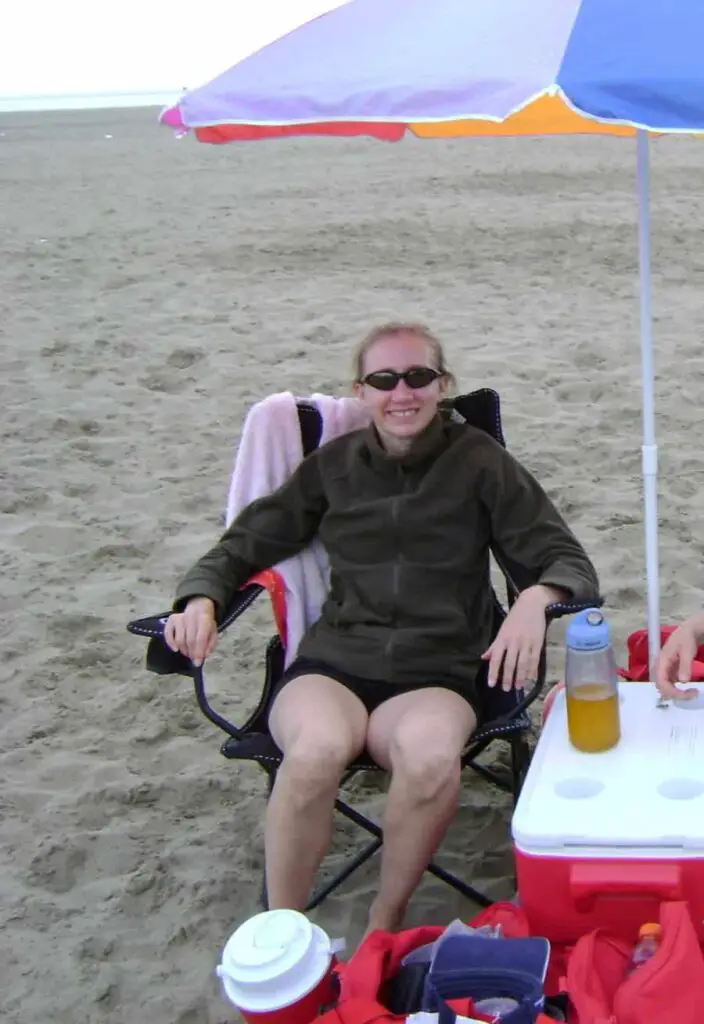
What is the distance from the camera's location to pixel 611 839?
192 cm

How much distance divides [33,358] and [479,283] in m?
3.23

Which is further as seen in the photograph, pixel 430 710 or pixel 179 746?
pixel 179 746

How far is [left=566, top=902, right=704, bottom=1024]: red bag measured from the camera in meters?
1.66

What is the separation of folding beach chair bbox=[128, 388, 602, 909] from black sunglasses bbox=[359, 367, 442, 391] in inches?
9.0

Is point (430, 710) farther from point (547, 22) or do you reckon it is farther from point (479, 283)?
point (479, 283)

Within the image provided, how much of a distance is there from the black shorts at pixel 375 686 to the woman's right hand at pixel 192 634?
0.21 m

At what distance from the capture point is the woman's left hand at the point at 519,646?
2328 millimetres

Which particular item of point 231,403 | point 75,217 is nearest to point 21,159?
point 75,217

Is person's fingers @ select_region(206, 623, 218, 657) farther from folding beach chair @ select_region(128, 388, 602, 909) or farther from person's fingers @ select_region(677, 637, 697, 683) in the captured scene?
person's fingers @ select_region(677, 637, 697, 683)

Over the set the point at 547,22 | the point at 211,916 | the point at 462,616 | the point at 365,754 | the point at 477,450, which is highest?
the point at 547,22

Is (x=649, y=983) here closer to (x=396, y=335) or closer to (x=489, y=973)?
(x=489, y=973)

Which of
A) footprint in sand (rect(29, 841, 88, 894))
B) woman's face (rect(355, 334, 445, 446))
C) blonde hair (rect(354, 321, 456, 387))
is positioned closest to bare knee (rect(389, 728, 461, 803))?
woman's face (rect(355, 334, 445, 446))

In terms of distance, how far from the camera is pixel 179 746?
3.25m

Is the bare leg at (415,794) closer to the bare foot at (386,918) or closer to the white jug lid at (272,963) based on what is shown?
the bare foot at (386,918)
